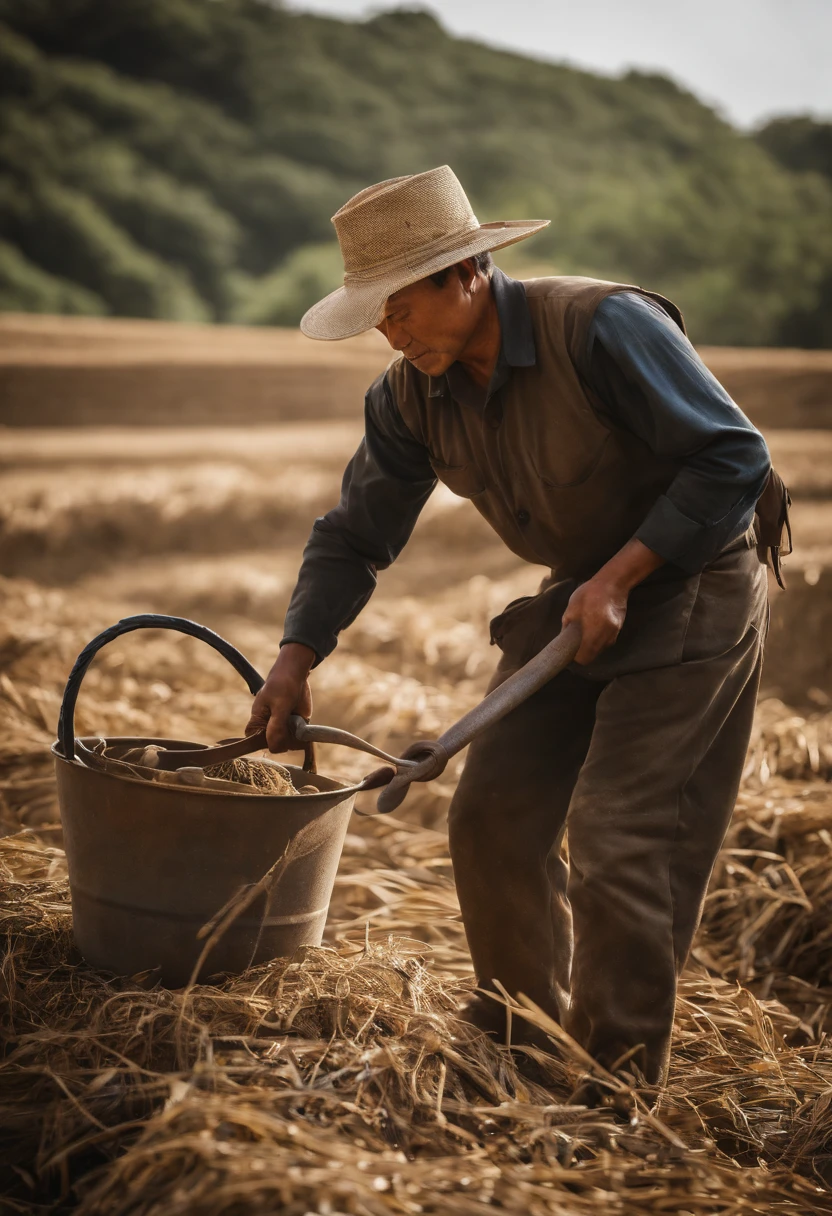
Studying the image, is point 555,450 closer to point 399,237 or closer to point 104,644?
point 399,237

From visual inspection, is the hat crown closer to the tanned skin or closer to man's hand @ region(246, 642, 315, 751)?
the tanned skin

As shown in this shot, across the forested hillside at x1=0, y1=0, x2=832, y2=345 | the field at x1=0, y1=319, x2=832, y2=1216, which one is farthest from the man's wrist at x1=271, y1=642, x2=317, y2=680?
the forested hillside at x1=0, y1=0, x2=832, y2=345

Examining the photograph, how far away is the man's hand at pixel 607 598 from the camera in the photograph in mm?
2154

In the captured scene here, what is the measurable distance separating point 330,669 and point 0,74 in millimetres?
29808

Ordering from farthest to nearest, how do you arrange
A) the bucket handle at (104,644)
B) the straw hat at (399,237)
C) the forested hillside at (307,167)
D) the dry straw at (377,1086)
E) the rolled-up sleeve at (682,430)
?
the forested hillside at (307,167)
the bucket handle at (104,644)
the straw hat at (399,237)
the rolled-up sleeve at (682,430)
the dry straw at (377,1086)

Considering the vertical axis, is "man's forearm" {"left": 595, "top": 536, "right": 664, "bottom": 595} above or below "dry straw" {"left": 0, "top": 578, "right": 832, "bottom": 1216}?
above

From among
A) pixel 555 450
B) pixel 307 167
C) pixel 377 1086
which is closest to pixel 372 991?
pixel 377 1086

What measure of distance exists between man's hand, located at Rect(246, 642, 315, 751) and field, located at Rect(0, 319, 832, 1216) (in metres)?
0.46

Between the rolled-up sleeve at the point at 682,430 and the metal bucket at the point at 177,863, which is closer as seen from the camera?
the rolled-up sleeve at the point at 682,430

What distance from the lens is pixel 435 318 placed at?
2.29m

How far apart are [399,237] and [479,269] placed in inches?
7.0

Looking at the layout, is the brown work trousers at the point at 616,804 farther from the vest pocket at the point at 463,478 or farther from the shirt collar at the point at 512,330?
the shirt collar at the point at 512,330

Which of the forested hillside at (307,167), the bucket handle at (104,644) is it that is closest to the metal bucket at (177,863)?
the bucket handle at (104,644)

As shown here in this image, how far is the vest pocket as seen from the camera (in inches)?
95.3
